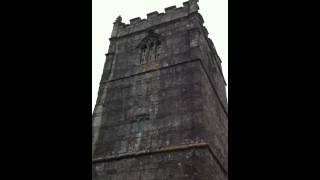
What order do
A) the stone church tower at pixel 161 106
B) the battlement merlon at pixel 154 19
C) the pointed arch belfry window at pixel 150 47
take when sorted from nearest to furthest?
the stone church tower at pixel 161 106 < the pointed arch belfry window at pixel 150 47 < the battlement merlon at pixel 154 19

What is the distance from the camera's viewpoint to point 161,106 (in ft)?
38.2

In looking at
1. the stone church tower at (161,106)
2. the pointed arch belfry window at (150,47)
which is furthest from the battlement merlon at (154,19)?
the pointed arch belfry window at (150,47)

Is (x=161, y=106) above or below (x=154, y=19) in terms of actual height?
below

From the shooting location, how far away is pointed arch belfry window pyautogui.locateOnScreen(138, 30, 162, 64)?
13.8m

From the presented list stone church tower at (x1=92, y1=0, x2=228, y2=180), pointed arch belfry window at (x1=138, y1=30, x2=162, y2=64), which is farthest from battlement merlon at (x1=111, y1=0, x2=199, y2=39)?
pointed arch belfry window at (x1=138, y1=30, x2=162, y2=64)

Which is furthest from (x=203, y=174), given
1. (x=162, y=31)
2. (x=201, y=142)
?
(x=162, y=31)

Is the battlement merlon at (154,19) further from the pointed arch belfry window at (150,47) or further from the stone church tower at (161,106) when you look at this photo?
the pointed arch belfry window at (150,47)

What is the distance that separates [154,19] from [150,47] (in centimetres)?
170

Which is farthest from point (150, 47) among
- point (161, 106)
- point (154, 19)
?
point (161, 106)

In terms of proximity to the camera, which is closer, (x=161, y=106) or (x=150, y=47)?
(x=161, y=106)

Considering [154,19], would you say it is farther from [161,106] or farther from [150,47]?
[161,106]

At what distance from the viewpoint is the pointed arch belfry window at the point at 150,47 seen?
13785 millimetres
